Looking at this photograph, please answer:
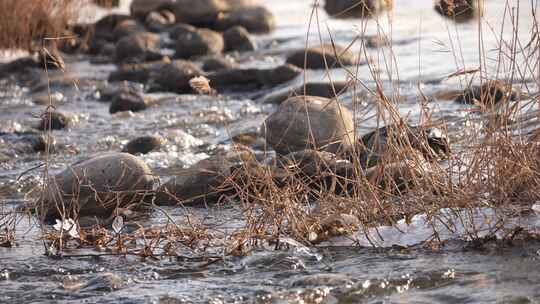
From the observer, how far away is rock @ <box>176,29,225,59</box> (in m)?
11.3

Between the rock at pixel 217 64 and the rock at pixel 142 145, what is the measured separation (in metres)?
3.38

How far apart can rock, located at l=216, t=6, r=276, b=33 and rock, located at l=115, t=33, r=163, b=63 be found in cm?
183

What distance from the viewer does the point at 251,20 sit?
13.2 m

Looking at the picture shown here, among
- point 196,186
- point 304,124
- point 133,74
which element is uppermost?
point 304,124

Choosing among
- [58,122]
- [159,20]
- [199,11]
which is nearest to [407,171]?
[58,122]

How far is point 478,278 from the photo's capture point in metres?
3.44

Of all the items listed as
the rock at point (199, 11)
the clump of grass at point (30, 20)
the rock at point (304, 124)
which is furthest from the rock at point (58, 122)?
the rock at point (199, 11)

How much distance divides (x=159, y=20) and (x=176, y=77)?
432 cm

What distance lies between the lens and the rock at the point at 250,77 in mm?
9250

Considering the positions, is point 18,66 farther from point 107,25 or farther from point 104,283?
point 104,283

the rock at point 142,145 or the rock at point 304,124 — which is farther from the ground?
the rock at point 304,124

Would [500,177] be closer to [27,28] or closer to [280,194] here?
[280,194]

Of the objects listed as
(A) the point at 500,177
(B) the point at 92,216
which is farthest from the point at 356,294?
(B) the point at 92,216

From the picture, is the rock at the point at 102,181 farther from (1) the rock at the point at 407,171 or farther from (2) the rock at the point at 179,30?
(2) the rock at the point at 179,30
